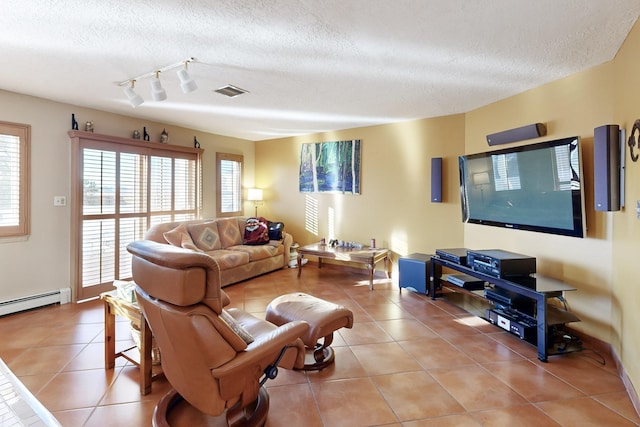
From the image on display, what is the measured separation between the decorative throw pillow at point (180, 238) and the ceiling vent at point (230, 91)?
6.66 feet

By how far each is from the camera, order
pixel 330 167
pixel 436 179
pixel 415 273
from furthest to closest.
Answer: pixel 330 167
pixel 436 179
pixel 415 273

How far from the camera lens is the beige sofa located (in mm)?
4383

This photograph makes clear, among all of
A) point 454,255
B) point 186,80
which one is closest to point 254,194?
point 186,80

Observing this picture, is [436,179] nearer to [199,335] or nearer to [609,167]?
[609,167]

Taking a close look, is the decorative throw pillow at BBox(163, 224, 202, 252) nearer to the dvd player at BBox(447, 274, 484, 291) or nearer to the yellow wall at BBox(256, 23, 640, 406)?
the yellow wall at BBox(256, 23, 640, 406)

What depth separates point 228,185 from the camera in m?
6.05

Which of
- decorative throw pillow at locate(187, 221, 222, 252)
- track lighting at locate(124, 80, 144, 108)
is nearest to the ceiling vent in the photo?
track lighting at locate(124, 80, 144, 108)

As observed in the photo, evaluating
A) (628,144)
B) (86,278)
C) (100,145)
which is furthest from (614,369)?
(100,145)

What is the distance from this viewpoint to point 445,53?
2.51 meters

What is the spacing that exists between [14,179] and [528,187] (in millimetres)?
5371

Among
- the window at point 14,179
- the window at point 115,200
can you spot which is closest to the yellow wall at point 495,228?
the window at point 115,200

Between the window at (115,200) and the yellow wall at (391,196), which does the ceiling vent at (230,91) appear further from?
the yellow wall at (391,196)

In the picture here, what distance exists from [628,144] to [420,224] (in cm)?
263

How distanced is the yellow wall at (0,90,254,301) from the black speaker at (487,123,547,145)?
4.93 metres
